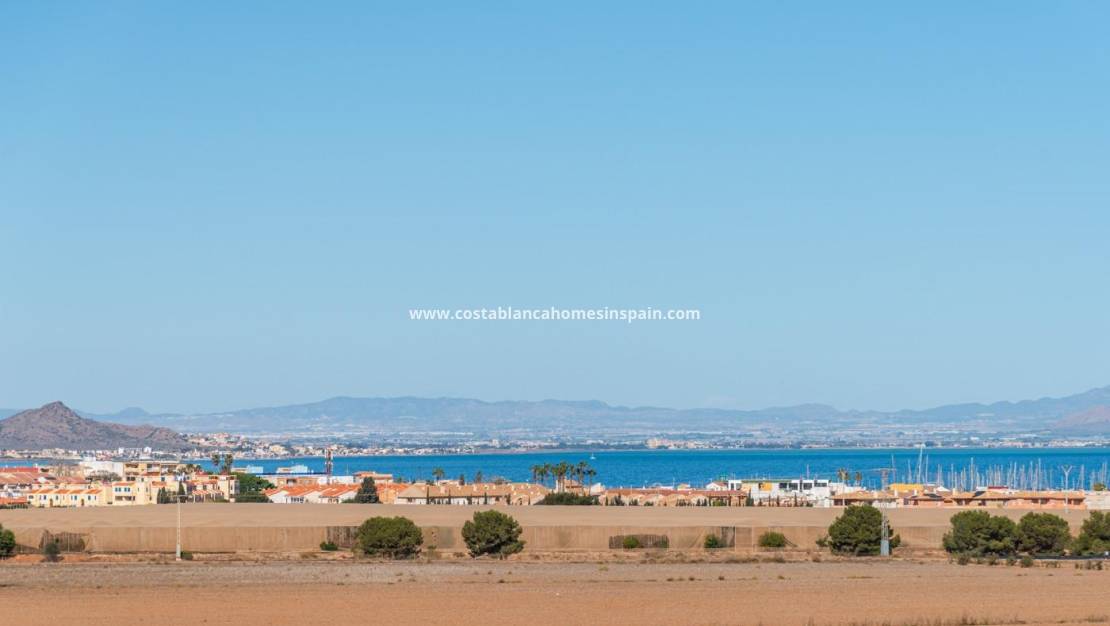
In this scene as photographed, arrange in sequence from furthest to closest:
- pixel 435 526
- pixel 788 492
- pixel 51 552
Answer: pixel 788 492 → pixel 435 526 → pixel 51 552

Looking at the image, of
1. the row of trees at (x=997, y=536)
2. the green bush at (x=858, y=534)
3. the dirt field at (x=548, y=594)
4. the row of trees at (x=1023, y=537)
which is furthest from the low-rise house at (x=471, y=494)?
the dirt field at (x=548, y=594)

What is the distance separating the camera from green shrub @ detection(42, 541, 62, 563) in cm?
→ 4509

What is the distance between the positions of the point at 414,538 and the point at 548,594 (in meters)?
13.3

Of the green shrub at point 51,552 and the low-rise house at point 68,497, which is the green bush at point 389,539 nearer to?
the green shrub at point 51,552

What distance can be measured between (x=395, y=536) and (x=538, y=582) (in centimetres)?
1002

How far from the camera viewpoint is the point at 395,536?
150 ft

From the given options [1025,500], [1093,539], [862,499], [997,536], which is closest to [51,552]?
[997,536]

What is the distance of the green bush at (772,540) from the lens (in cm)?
4959

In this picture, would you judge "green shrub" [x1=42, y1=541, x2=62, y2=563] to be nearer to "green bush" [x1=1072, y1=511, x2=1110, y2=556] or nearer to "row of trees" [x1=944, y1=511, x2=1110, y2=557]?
"row of trees" [x1=944, y1=511, x2=1110, y2=557]

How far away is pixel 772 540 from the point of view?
49750 millimetres

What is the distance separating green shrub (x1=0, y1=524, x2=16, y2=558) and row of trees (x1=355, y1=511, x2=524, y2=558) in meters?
10.4

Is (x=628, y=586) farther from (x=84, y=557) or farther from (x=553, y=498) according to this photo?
(x=553, y=498)

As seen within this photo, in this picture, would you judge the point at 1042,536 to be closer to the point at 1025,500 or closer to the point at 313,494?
the point at 1025,500

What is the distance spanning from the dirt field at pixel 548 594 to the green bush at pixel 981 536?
331cm
